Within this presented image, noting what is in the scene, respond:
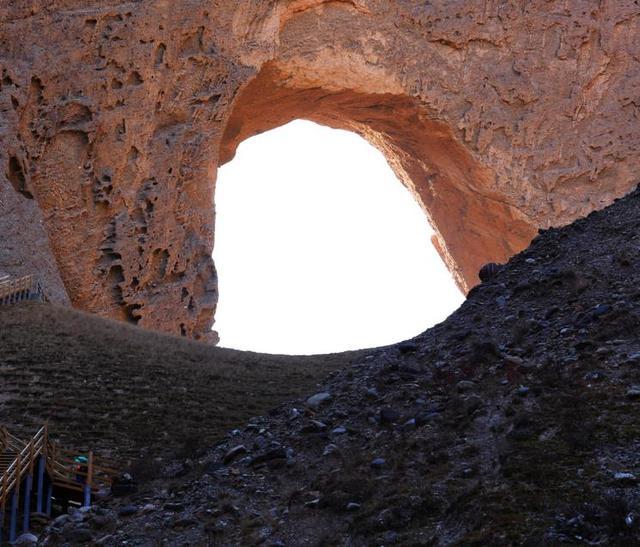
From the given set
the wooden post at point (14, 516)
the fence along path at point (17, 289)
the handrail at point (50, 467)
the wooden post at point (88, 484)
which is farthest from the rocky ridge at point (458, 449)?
the fence along path at point (17, 289)

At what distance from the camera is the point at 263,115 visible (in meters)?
36.2

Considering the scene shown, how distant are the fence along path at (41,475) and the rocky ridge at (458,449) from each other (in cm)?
125

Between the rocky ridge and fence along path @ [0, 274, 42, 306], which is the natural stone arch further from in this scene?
the rocky ridge

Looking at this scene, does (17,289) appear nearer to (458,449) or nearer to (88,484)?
(88,484)

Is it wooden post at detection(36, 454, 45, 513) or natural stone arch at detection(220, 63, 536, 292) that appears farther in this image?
natural stone arch at detection(220, 63, 536, 292)

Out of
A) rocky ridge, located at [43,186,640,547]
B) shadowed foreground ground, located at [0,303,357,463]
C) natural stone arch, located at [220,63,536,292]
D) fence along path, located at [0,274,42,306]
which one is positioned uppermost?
natural stone arch, located at [220,63,536,292]

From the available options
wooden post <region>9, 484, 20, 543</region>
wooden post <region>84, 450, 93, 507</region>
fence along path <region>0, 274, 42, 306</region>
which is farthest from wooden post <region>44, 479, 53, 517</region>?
fence along path <region>0, 274, 42, 306</region>

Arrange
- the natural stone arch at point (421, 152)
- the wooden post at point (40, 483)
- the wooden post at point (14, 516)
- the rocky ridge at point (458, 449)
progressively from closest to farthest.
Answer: the rocky ridge at point (458, 449) → the wooden post at point (14, 516) → the wooden post at point (40, 483) → the natural stone arch at point (421, 152)

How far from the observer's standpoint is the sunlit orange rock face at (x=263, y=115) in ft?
96.4

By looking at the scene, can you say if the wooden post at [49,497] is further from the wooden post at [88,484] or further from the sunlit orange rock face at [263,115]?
the sunlit orange rock face at [263,115]

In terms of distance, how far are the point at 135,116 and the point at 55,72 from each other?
240cm

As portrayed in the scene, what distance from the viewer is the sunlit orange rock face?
29391 mm

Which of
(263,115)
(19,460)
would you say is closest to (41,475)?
(19,460)

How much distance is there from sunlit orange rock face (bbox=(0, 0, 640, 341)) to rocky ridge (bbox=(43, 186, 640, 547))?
610 inches
